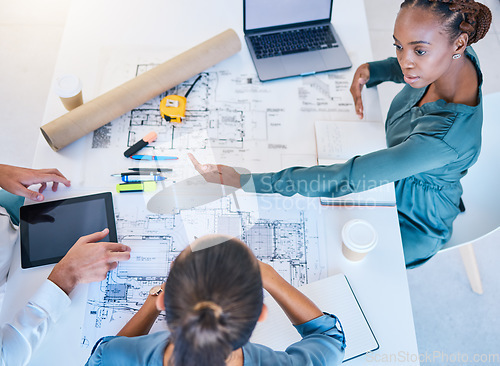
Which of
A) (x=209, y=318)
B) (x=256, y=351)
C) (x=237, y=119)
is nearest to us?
(x=209, y=318)

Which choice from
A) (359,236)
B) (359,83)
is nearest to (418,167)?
(359,236)

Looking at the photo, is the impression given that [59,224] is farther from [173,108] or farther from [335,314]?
[335,314]

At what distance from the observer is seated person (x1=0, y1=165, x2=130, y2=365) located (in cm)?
93

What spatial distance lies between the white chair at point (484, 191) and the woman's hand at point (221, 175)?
742 mm

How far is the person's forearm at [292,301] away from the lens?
3.14 feet

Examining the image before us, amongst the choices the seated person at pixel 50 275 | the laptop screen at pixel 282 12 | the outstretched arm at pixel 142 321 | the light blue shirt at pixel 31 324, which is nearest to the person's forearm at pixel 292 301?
the outstretched arm at pixel 142 321

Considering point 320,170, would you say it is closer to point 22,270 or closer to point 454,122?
point 454,122

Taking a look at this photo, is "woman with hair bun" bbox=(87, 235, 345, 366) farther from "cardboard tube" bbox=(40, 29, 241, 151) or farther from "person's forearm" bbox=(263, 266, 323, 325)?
"cardboard tube" bbox=(40, 29, 241, 151)

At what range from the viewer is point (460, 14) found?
3.28ft

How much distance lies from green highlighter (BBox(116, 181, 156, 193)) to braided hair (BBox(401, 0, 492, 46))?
0.81 metres

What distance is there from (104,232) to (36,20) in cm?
187

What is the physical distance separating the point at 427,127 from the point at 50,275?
1023 mm

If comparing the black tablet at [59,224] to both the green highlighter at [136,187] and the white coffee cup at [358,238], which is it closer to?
the green highlighter at [136,187]

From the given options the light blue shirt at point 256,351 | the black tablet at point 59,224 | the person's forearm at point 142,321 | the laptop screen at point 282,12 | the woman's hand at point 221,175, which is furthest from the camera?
the laptop screen at point 282,12
